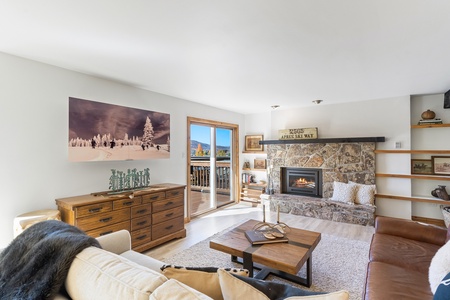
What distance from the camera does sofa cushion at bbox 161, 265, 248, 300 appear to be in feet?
3.25

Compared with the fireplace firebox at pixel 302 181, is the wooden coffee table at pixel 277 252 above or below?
below

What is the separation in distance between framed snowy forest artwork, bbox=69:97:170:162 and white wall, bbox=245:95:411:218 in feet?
10.8

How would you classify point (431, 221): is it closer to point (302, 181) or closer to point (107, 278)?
point (302, 181)

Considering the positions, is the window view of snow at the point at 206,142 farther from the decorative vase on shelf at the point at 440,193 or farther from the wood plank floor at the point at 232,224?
the decorative vase on shelf at the point at 440,193

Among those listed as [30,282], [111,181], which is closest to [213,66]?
[111,181]

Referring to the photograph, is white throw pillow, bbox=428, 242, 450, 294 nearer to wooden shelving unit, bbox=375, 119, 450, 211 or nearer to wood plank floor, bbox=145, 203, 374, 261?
wood plank floor, bbox=145, 203, 374, 261

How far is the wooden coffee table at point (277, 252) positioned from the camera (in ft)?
6.30

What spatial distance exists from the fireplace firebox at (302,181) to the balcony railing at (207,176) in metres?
1.39

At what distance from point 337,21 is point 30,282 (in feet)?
8.03

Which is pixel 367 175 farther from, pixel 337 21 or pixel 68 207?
pixel 68 207

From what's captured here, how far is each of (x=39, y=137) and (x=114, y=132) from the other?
76 centimetres

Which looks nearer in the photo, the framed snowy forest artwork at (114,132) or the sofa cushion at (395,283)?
the sofa cushion at (395,283)

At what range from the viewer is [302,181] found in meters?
5.16

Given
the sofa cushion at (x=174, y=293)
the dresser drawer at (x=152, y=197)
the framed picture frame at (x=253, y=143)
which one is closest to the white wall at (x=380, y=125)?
the framed picture frame at (x=253, y=143)
